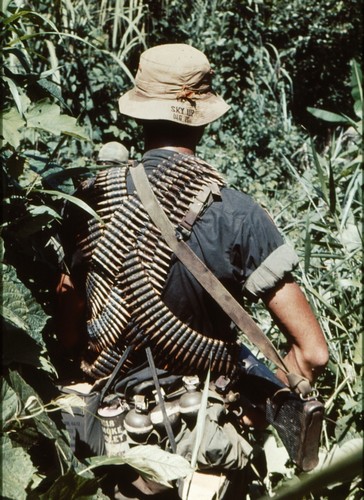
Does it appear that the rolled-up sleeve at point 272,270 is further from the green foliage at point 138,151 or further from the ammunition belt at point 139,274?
the ammunition belt at point 139,274

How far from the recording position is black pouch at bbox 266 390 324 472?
2.42 metres

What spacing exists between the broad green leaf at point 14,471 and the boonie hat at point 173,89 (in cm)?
150

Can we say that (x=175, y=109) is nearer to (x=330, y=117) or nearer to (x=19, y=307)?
(x=330, y=117)

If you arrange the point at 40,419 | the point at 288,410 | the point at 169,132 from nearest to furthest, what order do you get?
the point at 40,419, the point at 288,410, the point at 169,132

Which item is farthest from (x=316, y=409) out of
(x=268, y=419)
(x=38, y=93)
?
(x=38, y=93)

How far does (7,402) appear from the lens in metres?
1.71

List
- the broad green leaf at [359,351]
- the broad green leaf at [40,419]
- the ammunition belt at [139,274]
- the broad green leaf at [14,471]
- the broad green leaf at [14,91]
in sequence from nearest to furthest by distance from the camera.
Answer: the broad green leaf at [14,471] → the broad green leaf at [40,419] → the broad green leaf at [14,91] → the broad green leaf at [359,351] → the ammunition belt at [139,274]

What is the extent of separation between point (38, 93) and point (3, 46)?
0.33 metres

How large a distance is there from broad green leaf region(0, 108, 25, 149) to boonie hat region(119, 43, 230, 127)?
0.79m

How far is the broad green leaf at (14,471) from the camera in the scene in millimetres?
1647

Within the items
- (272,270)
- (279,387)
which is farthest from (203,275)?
(279,387)

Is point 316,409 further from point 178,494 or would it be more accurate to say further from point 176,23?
point 176,23

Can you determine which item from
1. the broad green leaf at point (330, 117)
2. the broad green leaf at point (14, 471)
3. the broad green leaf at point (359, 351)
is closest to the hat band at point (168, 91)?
the broad green leaf at point (330, 117)

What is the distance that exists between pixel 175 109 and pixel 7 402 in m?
1.46
